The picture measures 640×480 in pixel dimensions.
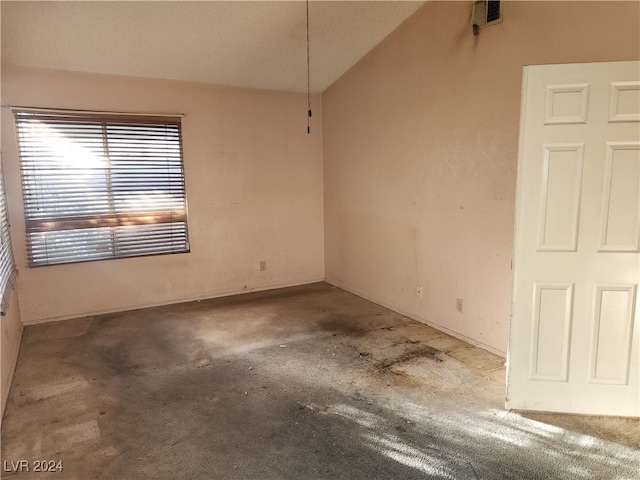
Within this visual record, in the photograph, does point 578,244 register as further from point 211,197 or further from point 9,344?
point 9,344

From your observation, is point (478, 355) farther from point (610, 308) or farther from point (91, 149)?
point (91, 149)

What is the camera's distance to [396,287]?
167 inches

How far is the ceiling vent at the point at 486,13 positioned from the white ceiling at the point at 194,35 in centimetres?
63

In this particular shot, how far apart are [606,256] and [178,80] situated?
4.13 meters

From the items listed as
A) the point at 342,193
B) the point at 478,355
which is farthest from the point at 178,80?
the point at 478,355

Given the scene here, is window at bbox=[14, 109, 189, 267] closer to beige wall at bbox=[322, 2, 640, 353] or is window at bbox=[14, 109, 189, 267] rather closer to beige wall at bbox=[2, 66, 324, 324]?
beige wall at bbox=[2, 66, 324, 324]

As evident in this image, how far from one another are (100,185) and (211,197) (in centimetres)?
112

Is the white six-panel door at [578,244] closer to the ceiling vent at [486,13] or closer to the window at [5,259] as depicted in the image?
the ceiling vent at [486,13]

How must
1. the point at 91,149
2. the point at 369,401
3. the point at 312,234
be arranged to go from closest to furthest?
the point at 369,401 → the point at 91,149 → the point at 312,234

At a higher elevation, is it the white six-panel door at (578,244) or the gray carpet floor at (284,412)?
the white six-panel door at (578,244)

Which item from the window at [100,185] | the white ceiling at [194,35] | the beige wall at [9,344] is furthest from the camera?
the window at [100,185]

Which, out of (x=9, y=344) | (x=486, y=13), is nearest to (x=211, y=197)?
(x=9, y=344)

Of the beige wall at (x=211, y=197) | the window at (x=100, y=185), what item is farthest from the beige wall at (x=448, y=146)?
the window at (x=100, y=185)

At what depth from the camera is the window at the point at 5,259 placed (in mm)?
3006
